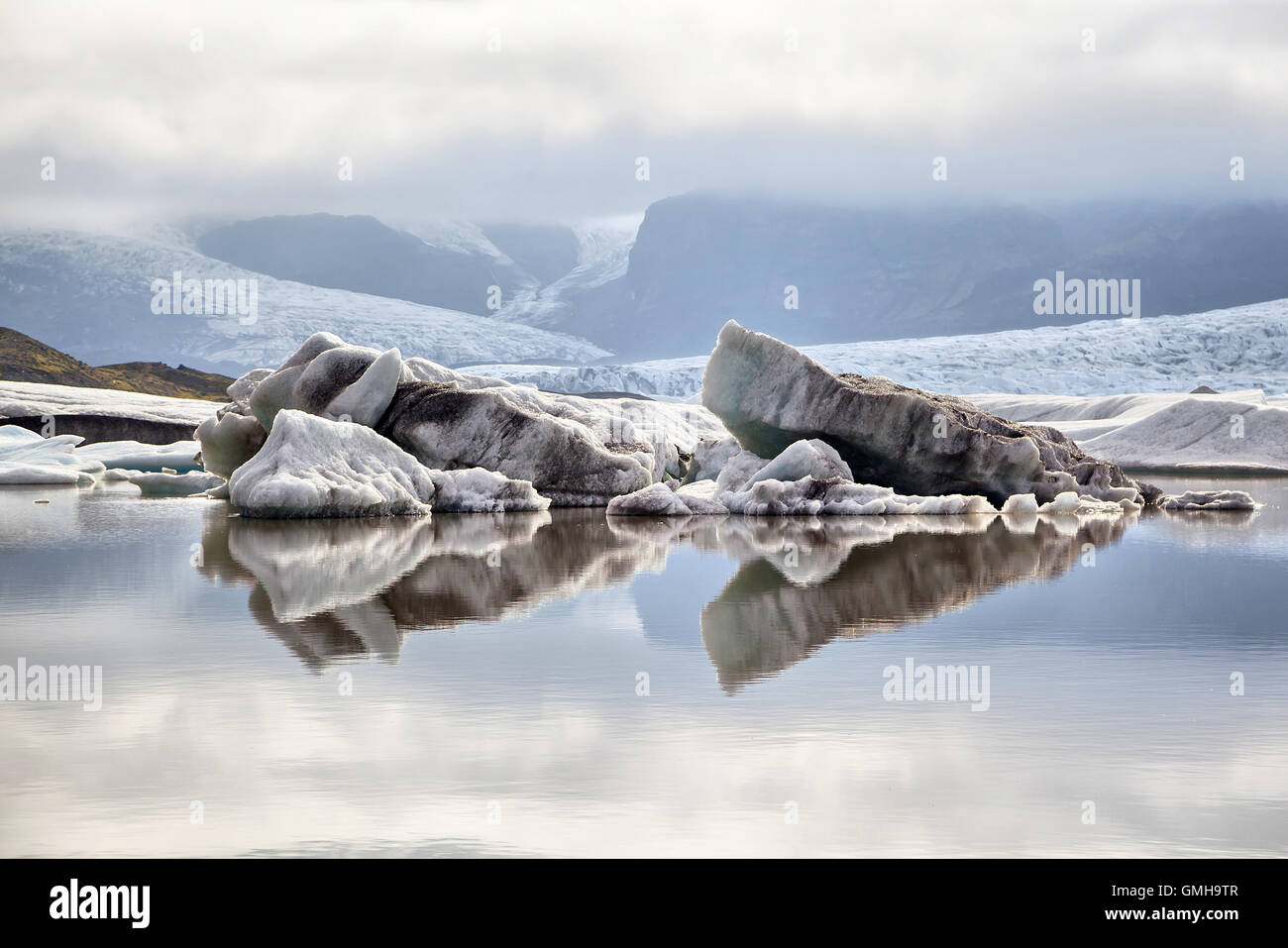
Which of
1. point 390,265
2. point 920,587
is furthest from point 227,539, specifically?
point 390,265

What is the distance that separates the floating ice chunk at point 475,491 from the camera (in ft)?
44.5

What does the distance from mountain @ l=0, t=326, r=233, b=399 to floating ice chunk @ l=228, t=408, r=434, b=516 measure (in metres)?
37.4

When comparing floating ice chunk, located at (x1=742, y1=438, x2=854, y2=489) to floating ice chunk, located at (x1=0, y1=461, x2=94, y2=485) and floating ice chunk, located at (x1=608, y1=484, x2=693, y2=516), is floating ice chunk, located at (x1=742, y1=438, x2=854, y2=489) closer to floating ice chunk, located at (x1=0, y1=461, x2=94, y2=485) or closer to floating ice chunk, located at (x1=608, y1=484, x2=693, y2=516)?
floating ice chunk, located at (x1=608, y1=484, x2=693, y2=516)

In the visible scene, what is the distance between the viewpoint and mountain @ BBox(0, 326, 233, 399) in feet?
157

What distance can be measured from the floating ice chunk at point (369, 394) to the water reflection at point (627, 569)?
1.85m

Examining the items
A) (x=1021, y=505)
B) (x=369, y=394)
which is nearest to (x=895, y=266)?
(x=1021, y=505)

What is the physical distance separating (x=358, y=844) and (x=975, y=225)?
3756 inches

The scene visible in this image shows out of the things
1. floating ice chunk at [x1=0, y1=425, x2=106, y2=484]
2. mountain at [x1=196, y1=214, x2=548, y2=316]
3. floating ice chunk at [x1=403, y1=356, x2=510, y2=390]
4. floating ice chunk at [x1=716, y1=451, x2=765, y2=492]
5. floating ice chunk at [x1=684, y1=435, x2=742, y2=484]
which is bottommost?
floating ice chunk at [x1=716, y1=451, x2=765, y2=492]

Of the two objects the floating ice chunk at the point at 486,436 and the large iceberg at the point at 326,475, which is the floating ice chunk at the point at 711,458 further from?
the large iceberg at the point at 326,475

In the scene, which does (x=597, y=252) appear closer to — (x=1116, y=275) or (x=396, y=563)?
(x=1116, y=275)

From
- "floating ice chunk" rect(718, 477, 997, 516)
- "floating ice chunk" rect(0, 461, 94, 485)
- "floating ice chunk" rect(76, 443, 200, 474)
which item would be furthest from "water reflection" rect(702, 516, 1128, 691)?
"floating ice chunk" rect(76, 443, 200, 474)

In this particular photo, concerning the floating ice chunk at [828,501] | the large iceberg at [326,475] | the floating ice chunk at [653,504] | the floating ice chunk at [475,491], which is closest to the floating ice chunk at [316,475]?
the large iceberg at [326,475]

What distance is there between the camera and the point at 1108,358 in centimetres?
4431
